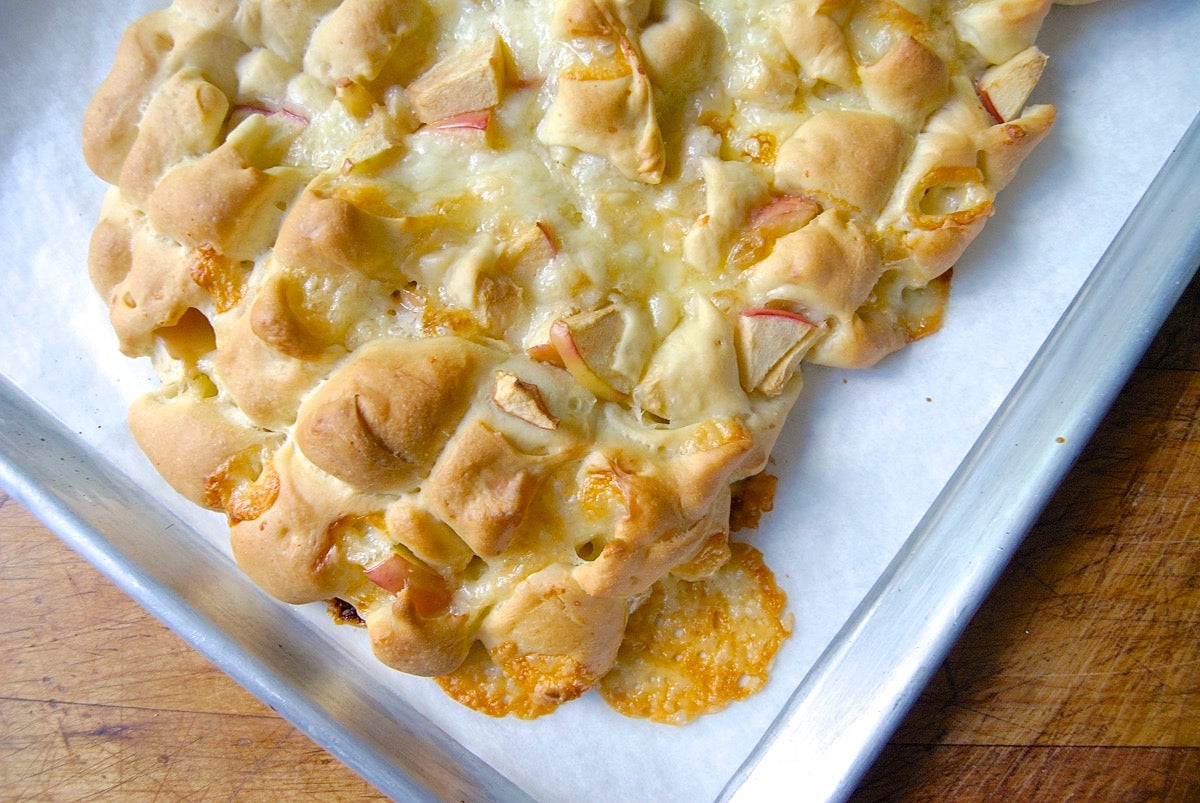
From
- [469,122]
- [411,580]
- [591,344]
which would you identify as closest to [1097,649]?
[591,344]

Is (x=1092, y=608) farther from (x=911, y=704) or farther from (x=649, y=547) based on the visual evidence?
(x=649, y=547)

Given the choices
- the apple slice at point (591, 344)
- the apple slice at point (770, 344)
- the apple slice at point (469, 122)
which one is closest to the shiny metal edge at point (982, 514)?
the apple slice at point (770, 344)

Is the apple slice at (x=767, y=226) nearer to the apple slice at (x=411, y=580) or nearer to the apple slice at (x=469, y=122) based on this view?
the apple slice at (x=469, y=122)

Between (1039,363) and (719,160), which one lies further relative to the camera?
(1039,363)

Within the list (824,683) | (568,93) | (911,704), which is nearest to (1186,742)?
(911,704)

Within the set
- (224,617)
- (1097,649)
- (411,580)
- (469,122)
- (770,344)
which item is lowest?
(1097,649)

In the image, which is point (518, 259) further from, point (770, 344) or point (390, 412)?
point (770, 344)
